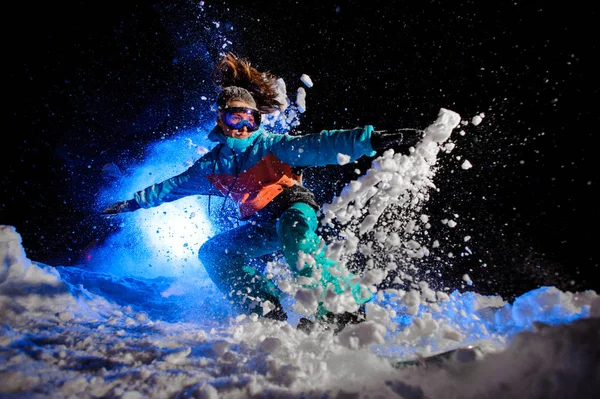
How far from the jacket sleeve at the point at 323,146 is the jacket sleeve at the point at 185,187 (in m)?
0.88

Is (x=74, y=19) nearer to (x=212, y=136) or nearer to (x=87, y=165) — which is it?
(x=87, y=165)

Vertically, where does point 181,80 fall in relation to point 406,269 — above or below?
above

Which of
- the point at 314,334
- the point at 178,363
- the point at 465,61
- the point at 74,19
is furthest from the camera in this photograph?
the point at 74,19

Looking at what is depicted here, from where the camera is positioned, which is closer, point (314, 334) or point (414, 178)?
point (314, 334)

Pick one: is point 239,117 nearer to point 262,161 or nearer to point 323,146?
point 262,161

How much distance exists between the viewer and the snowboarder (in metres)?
2.18

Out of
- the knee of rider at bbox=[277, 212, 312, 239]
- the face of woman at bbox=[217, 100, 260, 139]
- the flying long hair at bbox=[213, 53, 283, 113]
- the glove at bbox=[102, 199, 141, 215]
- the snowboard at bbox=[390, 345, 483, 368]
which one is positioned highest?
the flying long hair at bbox=[213, 53, 283, 113]

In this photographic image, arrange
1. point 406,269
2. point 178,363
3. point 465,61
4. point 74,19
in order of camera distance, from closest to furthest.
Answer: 1. point 178,363
2. point 406,269
3. point 465,61
4. point 74,19

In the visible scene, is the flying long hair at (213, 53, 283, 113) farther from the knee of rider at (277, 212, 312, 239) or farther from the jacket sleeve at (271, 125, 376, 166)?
the knee of rider at (277, 212, 312, 239)

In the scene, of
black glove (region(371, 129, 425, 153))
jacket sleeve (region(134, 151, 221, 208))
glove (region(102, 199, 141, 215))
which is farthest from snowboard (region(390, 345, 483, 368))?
glove (region(102, 199, 141, 215))

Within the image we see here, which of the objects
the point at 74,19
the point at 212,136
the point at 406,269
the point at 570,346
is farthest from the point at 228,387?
the point at 74,19

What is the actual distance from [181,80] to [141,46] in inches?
54.1

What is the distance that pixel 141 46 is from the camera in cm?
728

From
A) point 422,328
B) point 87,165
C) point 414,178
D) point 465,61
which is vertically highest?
point 87,165
